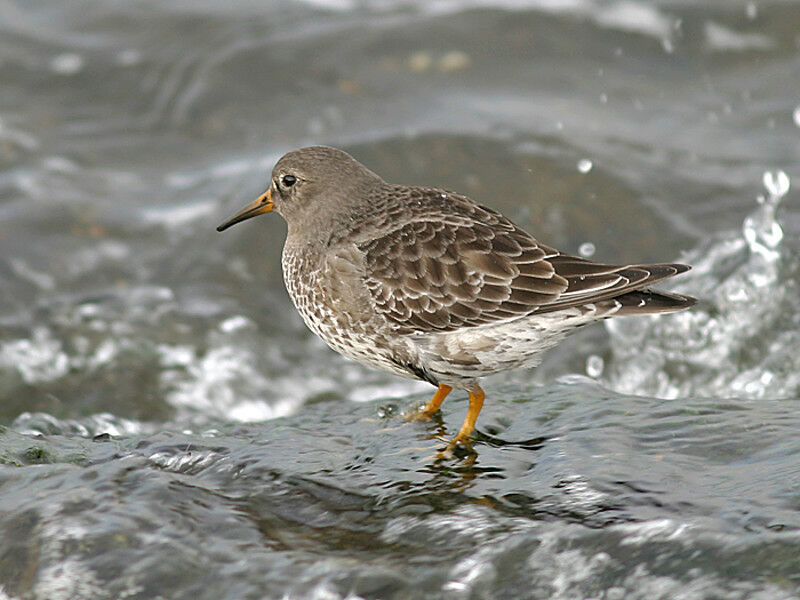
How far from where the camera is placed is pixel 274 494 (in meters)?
4.58

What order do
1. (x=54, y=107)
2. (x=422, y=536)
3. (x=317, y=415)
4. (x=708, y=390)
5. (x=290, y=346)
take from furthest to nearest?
1. (x=54, y=107)
2. (x=290, y=346)
3. (x=708, y=390)
4. (x=317, y=415)
5. (x=422, y=536)

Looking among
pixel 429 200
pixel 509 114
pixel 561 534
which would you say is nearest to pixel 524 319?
pixel 429 200

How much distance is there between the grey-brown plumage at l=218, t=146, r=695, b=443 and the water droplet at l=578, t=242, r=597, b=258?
4114mm

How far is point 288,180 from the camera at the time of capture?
635 cm

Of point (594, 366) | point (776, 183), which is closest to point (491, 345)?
point (594, 366)

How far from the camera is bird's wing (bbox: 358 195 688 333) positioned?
5.10 m

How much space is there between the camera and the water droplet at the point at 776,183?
9.84m

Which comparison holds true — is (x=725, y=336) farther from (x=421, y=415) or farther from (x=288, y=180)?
(x=288, y=180)

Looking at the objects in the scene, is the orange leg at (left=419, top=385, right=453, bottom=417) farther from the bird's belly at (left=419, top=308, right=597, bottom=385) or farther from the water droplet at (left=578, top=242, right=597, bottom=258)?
the water droplet at (left=578, top=242, right=597, bottom=258)

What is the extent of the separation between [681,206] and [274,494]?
21.6 feet

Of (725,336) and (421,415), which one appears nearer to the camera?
(421,415)

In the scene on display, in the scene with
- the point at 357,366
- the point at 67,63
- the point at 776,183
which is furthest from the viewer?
the point at 67,63

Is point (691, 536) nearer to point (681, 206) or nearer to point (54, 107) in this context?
point (681, 206)

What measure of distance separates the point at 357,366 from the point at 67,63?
20.8 ft
